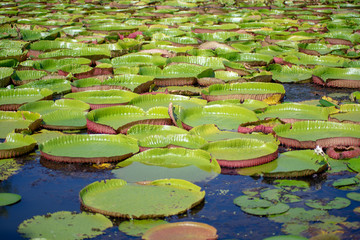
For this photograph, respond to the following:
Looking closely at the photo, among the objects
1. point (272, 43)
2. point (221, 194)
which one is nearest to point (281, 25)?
point (272, 43)

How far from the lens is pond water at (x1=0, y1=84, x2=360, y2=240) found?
2.14 meters

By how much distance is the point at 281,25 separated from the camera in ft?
28.9

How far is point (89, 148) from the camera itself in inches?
120

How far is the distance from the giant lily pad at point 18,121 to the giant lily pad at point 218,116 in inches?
44.5

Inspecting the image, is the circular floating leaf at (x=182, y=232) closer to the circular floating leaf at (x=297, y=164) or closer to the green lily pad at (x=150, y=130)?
the circular floating leaf at (x=297, y=164)

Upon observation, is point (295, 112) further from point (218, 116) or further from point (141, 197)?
point (141, 197)

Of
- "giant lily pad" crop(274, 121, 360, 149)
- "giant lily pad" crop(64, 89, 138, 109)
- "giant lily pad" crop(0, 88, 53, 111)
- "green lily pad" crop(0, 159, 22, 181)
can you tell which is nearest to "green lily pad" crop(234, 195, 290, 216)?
"giant lily pad" crop(274, 121, 360, 149)

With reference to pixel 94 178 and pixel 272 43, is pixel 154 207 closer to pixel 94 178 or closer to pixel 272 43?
pixel 94 178

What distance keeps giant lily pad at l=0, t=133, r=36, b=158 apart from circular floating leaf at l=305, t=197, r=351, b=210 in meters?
1.87

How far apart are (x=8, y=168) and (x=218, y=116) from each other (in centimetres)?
165

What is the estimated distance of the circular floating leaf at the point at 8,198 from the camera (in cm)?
240

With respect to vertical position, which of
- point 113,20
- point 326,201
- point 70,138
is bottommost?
point 326,201

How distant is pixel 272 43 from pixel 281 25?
2087mm

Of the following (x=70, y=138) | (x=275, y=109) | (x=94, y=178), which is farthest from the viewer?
(x=275, y=109)
